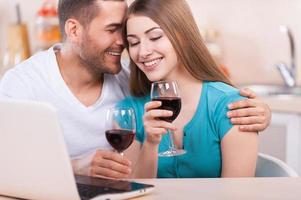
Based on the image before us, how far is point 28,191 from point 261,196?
502 mm

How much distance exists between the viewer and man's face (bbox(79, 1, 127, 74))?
82.9 inches

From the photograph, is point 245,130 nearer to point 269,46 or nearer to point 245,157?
point 245,157

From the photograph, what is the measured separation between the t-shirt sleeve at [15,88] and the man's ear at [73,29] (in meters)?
0.24

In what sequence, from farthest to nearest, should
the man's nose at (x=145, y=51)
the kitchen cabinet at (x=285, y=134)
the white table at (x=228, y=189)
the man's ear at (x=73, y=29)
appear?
the kitchen cabinet at (x=285, y=134), the man's ear at (x=73, y=29), the man's nose at (x=145, y=51), the white table at (x=228, y=189)

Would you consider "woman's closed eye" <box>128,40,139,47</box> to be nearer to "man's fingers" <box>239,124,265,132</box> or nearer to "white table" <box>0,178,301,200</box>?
"man's fingers" <box>239,124,265,132</box>

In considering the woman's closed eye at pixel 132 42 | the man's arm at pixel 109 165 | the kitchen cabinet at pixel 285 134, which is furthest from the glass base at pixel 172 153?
the kitchen cabinet at pixel 285 134

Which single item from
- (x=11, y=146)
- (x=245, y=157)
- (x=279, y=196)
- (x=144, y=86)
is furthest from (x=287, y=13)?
(x=11, y=146)

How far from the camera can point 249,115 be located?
181 cm

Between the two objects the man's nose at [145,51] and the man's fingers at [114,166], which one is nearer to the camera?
the man's fingers at [114,166]

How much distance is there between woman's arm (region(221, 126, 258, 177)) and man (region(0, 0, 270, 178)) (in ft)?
1.66

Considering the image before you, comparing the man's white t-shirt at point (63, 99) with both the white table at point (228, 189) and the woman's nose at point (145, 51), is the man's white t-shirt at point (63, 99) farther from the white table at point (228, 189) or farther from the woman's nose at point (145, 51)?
the white table at point (228, 189)

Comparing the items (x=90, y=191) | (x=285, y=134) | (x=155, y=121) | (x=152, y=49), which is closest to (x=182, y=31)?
(x=152, y=49)

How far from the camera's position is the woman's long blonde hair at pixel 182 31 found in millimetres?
1925

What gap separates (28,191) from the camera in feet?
4.32
